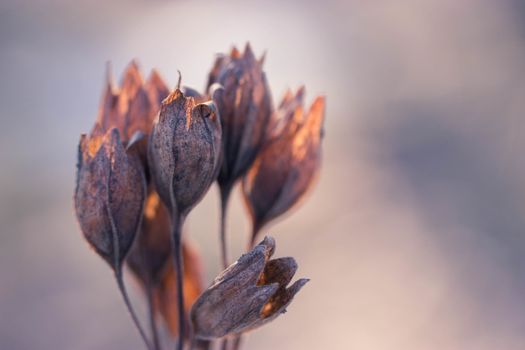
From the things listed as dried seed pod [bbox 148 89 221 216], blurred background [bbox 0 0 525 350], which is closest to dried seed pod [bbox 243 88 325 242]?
dried seed pod [bbox 148 89 221 216]

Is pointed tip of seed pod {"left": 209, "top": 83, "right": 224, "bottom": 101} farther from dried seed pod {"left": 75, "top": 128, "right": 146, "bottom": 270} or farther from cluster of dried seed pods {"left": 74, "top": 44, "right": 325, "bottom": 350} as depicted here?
dried seed pod {"left": 75, "top": 128, "right": 146, "bottom": 270}

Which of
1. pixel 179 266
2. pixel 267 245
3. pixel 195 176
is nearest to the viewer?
pixel 267 245

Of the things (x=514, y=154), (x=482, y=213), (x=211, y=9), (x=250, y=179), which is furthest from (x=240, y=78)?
(x=211, y=9)

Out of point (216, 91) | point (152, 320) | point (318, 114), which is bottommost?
point (152, 320)

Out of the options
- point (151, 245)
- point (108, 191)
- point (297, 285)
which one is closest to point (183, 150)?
point (108, 191)

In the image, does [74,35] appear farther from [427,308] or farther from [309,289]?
[427,308]

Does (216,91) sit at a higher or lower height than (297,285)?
higher

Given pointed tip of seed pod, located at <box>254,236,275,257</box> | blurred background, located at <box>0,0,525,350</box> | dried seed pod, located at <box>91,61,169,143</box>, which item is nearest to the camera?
pointed tip of seed pod, located at <box>254,236,275,257</box>

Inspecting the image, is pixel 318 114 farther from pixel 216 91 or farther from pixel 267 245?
pixel 267 245
